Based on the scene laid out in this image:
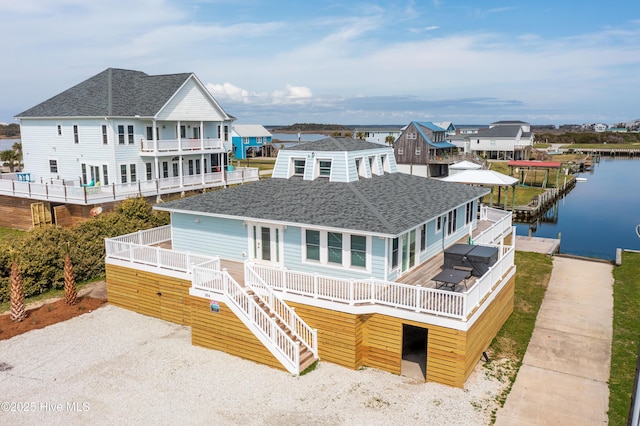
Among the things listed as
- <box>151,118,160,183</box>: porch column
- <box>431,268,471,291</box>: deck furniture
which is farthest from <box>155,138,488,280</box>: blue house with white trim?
<box>151,118,160,183</box>: porch column

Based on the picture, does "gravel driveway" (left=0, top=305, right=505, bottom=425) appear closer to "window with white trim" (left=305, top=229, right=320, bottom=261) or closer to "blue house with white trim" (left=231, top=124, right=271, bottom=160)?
"window with white trim" (left=305, top=229, right=320, bottom=261)

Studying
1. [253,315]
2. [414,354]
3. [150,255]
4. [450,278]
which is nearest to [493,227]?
[450,278]

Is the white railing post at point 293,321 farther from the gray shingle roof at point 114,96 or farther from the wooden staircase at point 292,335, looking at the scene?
the gray shingle roof at point 114,96

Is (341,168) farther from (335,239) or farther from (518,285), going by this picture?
(518,285)

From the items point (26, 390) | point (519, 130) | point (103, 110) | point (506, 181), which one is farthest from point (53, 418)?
point (519, 130)

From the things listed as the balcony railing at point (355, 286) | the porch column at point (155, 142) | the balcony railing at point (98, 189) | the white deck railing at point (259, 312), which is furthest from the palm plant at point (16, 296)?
the porch column at point (155, 142)

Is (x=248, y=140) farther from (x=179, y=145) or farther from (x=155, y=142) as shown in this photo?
(x=155, y=142)
